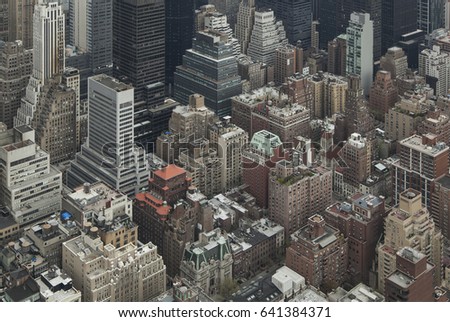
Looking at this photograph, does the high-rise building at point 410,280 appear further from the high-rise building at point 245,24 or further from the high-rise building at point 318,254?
the high-rise building at point 245,24

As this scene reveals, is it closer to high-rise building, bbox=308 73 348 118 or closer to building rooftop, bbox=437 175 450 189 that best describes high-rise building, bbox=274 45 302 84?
high-rise building, bbox=308 73 348 118

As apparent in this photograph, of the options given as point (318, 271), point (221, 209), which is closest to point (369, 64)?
point (221, 209)

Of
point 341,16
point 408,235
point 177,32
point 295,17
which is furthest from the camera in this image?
point 341,16

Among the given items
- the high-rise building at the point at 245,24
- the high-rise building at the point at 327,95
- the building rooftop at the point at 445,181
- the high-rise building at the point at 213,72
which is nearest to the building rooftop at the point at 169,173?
the building rooftop at the point at 445,181

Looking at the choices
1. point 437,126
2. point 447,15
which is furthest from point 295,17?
point 437,126

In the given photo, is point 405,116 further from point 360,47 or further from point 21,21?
point 21,21
